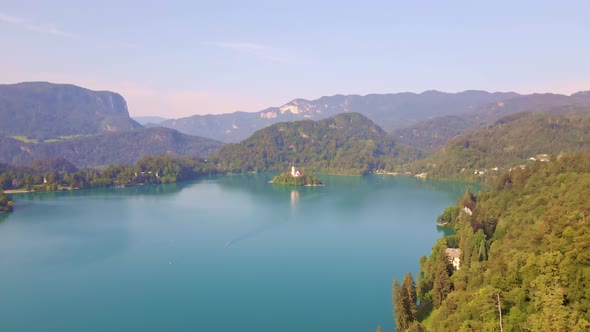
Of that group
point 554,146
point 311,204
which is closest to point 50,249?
point 311,204

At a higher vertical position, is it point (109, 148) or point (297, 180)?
point (109, 148)

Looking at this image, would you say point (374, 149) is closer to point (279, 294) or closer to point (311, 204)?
point (311, 204)

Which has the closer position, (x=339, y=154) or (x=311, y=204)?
(x=311, y=204)

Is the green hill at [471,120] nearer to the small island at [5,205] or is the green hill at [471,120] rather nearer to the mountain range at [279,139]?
the mountain range at [279,139]

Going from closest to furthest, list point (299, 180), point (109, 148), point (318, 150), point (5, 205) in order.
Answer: point (5, 205) → point (299, 180) → point (318, 150) → point (109, 148)

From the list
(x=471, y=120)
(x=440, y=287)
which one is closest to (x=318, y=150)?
(x=471, y=120)

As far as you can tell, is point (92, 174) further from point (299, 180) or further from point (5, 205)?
point (299, 180)
